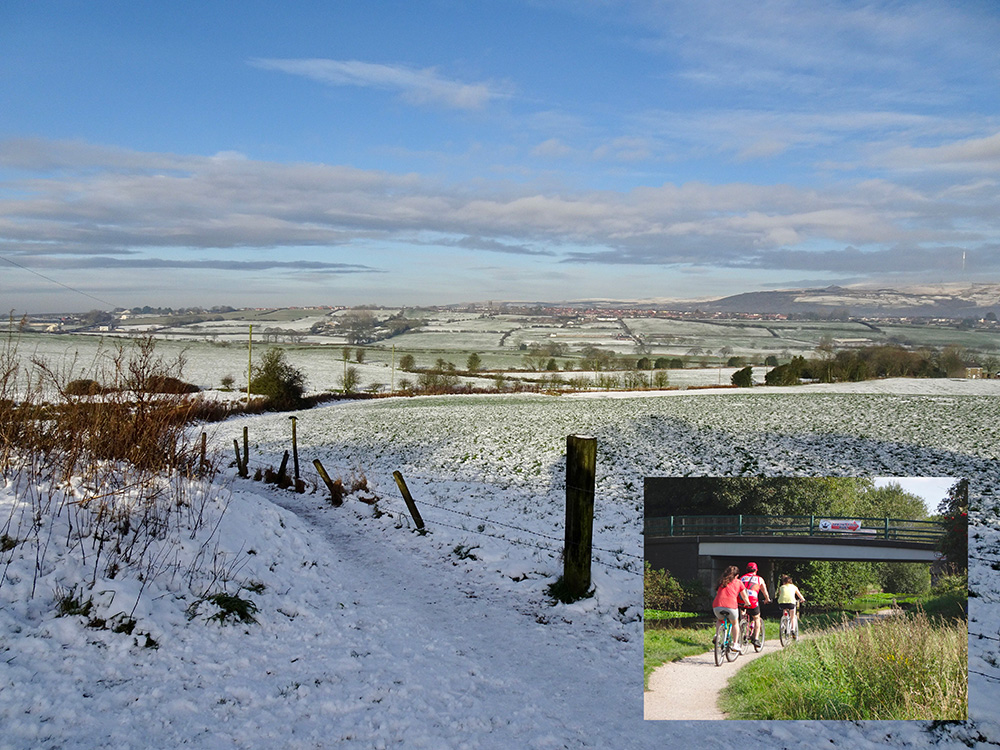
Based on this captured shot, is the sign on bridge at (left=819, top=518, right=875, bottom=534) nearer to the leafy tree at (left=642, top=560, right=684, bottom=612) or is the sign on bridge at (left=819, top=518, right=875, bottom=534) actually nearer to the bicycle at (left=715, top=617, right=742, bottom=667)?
the bicycle at (left=715, top=617, right=742, bottom=667)

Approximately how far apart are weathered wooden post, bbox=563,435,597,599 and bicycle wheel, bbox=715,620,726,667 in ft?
11.8

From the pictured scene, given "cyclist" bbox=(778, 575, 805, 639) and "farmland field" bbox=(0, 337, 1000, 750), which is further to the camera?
"farmland field" bbox=(0, 337, 1000, 750)

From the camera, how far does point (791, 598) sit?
12.3 ft

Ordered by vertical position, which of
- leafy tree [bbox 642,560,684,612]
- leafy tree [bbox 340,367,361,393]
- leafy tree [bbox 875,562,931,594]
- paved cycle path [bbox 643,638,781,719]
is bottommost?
leafy tree [bbox 340,367,361,393]

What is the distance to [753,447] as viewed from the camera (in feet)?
83.3

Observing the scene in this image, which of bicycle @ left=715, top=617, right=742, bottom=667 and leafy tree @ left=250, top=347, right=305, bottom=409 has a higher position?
bicycle @ left=715, top=617, right=742, bottom=667

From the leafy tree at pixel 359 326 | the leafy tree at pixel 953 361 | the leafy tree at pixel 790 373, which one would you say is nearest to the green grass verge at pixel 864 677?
the leafy tree at pixel 953 361

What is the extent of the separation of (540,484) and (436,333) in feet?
295

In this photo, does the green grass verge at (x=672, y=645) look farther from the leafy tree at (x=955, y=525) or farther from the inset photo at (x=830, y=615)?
the leafy tree at (x=955, y=525)

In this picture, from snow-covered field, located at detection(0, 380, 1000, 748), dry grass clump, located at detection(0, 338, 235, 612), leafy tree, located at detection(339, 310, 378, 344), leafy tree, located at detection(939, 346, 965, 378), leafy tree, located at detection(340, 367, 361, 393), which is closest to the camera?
snow-covered field, located at detection(0, 380, 1000, 748)

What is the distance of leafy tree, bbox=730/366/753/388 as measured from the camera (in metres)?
63.0

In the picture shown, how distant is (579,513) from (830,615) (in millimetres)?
3966

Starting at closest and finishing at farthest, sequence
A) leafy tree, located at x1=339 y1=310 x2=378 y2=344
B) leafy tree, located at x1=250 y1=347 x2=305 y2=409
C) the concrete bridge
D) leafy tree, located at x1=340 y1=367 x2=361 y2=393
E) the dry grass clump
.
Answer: the concrete bridge
the dry grass clump
leafy tree, located at x1=250 y1=347 x2=305 y2=409
leafy tree, located at x1=340 y1=367 x2=361 y2=393
leafy tree, located at x1=339 y1=310 x2=378 y2=344

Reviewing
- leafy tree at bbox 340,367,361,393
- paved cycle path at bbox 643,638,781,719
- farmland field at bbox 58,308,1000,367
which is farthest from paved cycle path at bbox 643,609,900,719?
leafy tree at bbox 340,367,361,393
